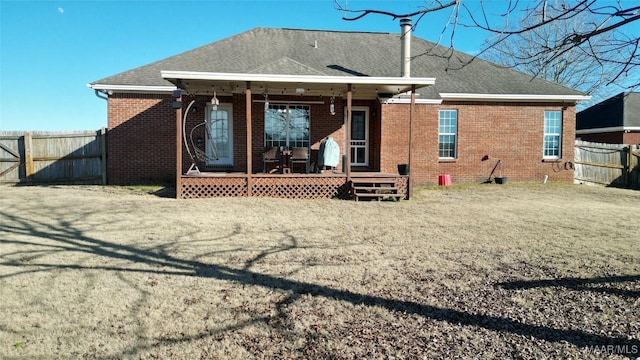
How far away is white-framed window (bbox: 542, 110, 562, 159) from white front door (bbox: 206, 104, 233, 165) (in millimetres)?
11232

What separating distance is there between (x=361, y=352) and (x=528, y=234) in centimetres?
526

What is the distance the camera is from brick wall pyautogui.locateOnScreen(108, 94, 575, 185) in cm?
1354

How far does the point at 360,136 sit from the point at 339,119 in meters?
1.03

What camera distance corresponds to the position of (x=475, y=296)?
14.2 ft

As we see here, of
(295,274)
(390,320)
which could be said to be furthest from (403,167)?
(390,320)

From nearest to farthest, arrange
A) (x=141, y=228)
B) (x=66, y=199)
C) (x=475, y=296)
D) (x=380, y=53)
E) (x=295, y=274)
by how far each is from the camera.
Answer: (x=475, y=296) → (x=295, y=274) → (x=141, y=228) → (x=66, y=199) → (x=380, y=53)

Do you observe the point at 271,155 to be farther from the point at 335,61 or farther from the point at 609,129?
the point at 609,129

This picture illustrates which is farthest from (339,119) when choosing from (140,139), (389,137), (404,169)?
(140,139)

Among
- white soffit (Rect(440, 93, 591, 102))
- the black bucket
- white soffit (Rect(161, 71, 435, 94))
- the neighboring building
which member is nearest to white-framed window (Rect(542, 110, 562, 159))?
white soffit (Rect(440, 93, 591, 102))

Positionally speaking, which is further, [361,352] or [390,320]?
[390,320]

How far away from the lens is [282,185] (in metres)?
11.3

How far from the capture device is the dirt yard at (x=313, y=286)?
3324 millimetres

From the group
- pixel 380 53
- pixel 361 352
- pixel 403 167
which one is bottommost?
pixel 361 352

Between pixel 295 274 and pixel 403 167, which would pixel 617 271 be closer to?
pixel 295 274
